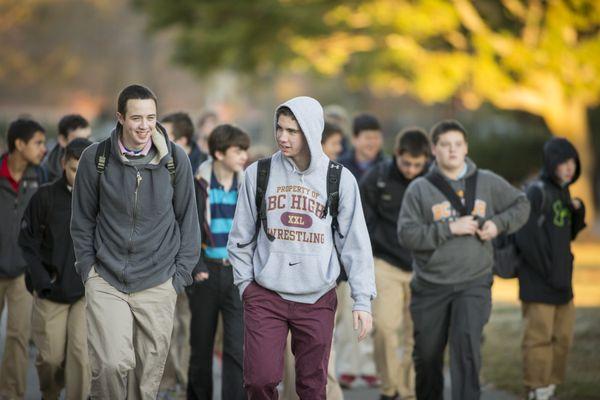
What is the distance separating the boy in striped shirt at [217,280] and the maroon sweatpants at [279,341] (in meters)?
1.47

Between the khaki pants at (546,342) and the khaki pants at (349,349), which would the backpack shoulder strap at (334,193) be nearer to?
the khaki pants at (546,342)

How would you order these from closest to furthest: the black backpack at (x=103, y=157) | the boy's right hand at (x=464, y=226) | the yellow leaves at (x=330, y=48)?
the black backpack at (x=103, y=157), the boy's right hand at (x=464, y=226), the yellow leaves at (x=330, y=48)

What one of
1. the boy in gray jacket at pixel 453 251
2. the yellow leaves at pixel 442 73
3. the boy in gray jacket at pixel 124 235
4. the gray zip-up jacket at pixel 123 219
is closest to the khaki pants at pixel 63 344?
the boy in gray jacket at pixel 124 235

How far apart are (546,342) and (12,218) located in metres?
4.38

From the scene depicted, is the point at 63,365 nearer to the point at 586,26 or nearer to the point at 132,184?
the point at 132,184

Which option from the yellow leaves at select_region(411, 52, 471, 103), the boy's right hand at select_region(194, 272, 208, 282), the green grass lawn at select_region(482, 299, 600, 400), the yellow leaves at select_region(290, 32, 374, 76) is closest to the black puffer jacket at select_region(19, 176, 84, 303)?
the boy's right hand at select_region(194, 272, 208, 282)

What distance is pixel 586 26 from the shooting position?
21.5m

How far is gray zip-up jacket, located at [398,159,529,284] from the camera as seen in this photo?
8039 mm

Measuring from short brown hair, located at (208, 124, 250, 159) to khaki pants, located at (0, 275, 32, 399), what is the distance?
1971 millimetres

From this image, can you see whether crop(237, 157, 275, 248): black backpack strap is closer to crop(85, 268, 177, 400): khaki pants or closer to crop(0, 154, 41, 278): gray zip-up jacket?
crop(85, 268, 177, 400): khaki pants

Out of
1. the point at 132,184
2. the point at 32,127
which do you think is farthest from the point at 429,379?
the point at 32,127

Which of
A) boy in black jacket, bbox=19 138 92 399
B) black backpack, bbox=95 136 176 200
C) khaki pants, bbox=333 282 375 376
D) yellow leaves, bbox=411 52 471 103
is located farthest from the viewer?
yellow leaves, bbox=411 52 471 103

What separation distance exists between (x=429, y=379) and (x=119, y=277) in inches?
101

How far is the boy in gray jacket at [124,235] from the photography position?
267 inches
